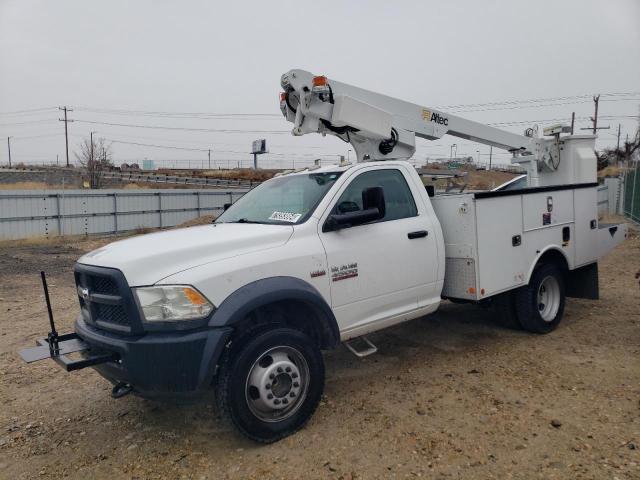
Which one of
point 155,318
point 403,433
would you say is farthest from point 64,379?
point 403,433

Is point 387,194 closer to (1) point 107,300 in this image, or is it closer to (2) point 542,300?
(1) point 107,300

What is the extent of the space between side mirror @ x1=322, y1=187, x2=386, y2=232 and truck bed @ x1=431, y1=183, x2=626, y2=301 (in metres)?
1.24

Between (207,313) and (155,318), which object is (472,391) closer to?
(207,313)

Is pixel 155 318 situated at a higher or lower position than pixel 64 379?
higher

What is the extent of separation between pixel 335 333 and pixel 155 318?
1394mm

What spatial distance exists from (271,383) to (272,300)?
1.96 feet

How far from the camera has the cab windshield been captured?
13.3 feet

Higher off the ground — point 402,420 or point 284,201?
point 284,201

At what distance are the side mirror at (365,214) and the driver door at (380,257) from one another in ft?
0.23

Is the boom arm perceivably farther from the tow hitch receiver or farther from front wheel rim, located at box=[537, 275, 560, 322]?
the tow hitch receiver

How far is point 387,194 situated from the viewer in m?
4.52

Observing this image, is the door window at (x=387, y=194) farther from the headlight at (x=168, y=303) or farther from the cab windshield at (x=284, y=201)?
the headlight at (x=168, y=303)

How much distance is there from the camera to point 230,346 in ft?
10.9

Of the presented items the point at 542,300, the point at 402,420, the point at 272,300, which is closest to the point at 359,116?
the point at 272,300
